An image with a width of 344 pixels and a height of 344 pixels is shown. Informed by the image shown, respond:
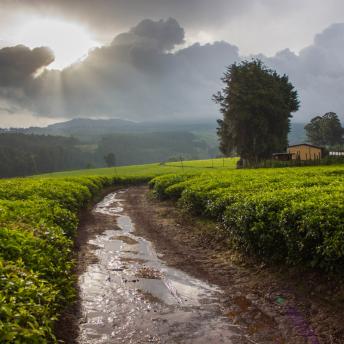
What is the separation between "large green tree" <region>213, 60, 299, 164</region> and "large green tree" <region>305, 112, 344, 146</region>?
77275 mm

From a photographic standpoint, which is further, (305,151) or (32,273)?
(305,151)

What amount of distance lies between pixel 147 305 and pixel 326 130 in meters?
145

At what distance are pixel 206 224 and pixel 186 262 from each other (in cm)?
452

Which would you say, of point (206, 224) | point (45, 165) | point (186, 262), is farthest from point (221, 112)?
point (45, 165)

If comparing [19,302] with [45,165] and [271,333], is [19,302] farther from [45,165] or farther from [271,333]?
[45,165]

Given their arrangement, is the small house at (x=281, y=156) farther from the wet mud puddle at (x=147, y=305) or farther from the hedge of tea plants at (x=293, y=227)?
the wet mud puddle at (x=147, y=305)

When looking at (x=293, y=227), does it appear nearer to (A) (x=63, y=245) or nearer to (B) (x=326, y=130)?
(A) (x=63, y=245)

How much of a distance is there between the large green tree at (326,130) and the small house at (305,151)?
69.3 m

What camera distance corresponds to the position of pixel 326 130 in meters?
140

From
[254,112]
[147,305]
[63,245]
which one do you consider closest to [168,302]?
[147,305]

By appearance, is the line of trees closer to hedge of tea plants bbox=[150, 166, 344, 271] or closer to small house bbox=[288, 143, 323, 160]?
small house bbox=[288, 143, 323, 160]

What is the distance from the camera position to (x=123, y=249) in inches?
558

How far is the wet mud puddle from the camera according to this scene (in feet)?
22.9

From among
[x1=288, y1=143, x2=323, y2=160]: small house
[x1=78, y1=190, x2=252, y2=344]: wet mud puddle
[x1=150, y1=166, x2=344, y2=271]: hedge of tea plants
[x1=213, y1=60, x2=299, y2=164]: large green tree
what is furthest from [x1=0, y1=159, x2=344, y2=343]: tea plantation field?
[x1=288, y1=143, x2=323, y2=160]: small house
